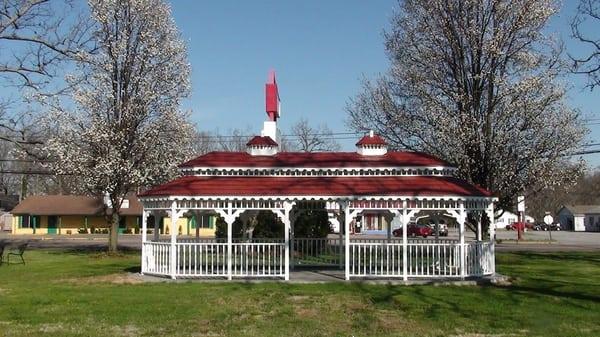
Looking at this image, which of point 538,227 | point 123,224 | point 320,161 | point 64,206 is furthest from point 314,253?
point 538,227

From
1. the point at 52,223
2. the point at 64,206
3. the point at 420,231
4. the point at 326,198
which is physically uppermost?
the point at 64,206

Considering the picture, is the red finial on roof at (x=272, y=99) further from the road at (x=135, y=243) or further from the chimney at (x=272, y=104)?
the road at (x=135, y=243)

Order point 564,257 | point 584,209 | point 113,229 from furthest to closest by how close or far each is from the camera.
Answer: point 584,209 → point 564,257 → point 113,229

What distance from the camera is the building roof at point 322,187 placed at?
62.9ft

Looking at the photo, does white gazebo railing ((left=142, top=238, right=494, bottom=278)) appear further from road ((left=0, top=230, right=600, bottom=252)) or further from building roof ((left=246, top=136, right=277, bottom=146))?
road ((left=0, top=230, right=600, bottom=252))

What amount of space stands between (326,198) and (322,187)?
48cm

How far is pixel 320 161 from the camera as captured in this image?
21.5m

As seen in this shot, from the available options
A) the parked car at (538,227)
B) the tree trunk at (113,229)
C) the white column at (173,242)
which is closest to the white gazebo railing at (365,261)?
the white column at (173,242)

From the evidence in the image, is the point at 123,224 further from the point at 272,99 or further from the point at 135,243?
the point at 272,99

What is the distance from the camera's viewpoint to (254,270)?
70.3 feet

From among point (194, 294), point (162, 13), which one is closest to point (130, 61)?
point (162, 13)

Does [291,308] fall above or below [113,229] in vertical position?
below

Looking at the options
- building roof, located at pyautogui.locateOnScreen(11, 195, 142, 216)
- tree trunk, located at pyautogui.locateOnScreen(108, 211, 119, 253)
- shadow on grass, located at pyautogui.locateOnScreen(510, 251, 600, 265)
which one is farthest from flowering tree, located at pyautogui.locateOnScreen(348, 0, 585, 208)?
building roof, located at pyautogui.locateOnScreen(11, 195, 142, 216)

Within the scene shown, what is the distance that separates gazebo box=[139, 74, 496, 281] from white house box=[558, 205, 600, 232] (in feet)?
296
